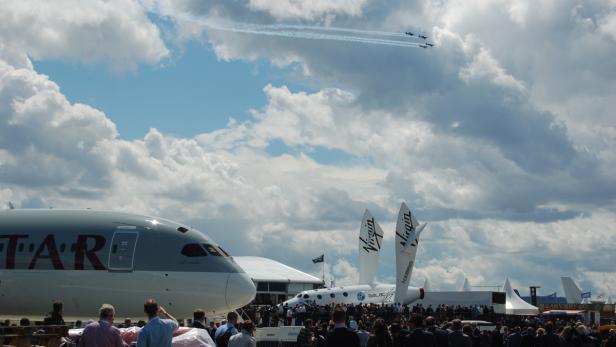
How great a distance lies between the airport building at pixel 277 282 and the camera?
3794 inches

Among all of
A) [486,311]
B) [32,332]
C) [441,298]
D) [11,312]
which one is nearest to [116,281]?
[11,312]

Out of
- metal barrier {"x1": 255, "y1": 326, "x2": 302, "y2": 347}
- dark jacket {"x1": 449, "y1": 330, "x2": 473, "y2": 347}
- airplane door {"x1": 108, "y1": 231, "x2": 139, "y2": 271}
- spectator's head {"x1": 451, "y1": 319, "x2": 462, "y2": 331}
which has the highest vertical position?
airplane door {"x1": 108, "y1": 231, "x2": 139, "y2": 271}

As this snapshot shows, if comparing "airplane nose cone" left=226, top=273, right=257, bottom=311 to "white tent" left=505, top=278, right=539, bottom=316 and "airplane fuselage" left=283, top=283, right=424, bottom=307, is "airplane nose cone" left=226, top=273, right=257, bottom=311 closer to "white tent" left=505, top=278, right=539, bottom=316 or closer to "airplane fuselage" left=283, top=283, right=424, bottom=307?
"airplane fuselage" left=283, top=283, right=424, bottom=307

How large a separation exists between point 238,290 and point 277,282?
7237cm

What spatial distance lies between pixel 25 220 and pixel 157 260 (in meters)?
5.20

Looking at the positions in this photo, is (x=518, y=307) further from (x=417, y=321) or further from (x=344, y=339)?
(x=344, y=339)

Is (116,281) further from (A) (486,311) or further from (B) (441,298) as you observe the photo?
(B) (441,298)

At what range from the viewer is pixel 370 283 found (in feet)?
277

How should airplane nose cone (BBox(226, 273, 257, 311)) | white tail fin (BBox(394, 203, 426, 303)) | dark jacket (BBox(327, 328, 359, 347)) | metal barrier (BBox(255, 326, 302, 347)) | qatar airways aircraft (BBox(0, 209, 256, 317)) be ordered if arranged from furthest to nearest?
white tail fin (BBox(394, 203, 426, 303)) → airplane nose cone (BBox(226, 273, 257, 311)) → qatar airways aircraft (BBox(0, 209, 256, 317)) → metal barrier (BBox(255, 326, 302, 347)) → dark jacket (BBox(327, 328, 359, 347))

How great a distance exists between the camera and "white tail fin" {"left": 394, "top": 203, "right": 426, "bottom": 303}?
67.4 m

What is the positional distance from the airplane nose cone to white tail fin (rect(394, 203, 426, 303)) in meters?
41.8

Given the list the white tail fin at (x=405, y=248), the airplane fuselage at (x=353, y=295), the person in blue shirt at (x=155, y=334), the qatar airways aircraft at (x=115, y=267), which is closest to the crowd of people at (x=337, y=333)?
the person in blue shirt at (x=155, y=334)

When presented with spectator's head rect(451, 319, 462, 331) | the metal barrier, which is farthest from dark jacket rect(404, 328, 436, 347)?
the metal barrier

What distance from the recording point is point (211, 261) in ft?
86.9
